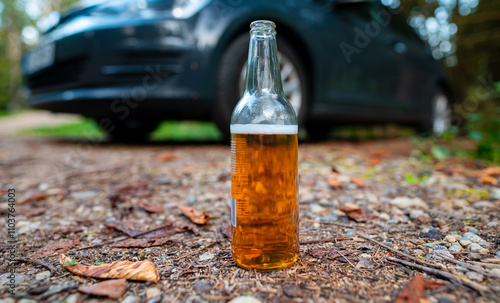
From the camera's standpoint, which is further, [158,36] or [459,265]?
[158,36]

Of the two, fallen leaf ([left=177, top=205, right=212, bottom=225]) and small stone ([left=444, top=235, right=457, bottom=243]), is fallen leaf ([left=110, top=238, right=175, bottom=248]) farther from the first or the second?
small stone ([left=444, top=235, right=457, bottom=243])

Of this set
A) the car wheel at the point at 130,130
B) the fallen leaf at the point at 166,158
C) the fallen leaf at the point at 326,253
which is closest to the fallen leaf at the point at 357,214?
the fallen leaf at the point at 326,253

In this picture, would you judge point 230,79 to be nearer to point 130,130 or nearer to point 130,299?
point 130,130

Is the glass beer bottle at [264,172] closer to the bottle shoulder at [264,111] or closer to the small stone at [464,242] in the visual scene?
the bottle shoulder at [264,111]

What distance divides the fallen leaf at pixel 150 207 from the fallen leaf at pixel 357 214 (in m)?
0.81

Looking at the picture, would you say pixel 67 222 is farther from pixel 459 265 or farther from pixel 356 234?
pixel 459 265

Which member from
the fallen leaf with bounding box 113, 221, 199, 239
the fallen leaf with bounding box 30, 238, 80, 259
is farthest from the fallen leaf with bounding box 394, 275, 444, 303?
the fallen leaf with bounding box 30, 238, 80, 259

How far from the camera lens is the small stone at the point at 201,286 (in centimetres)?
97

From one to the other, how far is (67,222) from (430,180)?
1.86 metres

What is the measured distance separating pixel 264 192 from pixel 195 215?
22.4 inches

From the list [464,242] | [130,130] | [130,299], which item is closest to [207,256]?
[130,299]

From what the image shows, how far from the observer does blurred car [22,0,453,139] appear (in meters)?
2.64

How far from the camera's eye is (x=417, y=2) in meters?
5.40

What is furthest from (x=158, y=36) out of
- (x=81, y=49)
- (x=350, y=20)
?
(x=350, y=20)
